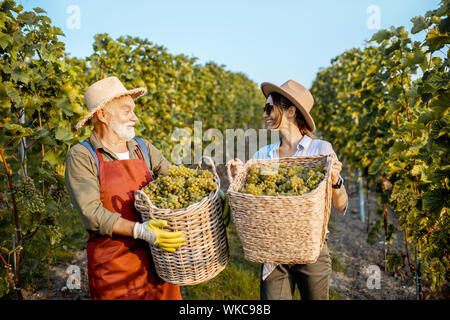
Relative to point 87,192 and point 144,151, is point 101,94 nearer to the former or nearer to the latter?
point 144,151

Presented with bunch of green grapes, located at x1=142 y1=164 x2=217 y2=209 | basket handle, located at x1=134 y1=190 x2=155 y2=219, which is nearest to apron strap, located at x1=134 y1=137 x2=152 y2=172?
bunch of green grapes, located at x1=142 y1=164 x2=217 y2=209

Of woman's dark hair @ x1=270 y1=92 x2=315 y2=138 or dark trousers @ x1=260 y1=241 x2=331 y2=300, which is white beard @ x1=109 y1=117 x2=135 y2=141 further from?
dark trousers @ x1=260 y1=241 x2=331 y2=300

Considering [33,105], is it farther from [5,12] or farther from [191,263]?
[191,263]

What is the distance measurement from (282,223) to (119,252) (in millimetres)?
890

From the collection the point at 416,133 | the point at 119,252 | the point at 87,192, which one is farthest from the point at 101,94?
the point at 416,133

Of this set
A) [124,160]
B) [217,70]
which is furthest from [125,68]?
[217,70]

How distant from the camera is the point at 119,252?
5.63ft

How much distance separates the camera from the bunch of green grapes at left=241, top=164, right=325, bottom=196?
5.11ft

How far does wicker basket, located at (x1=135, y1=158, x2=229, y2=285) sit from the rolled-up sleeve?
0.17 m

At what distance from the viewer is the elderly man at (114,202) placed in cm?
157

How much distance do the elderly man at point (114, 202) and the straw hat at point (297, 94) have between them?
953 mm

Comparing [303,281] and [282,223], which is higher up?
[282,223]

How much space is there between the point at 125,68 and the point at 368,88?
9.41 ft

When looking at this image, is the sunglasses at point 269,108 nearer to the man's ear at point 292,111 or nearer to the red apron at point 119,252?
the man's ear at point 292,111
